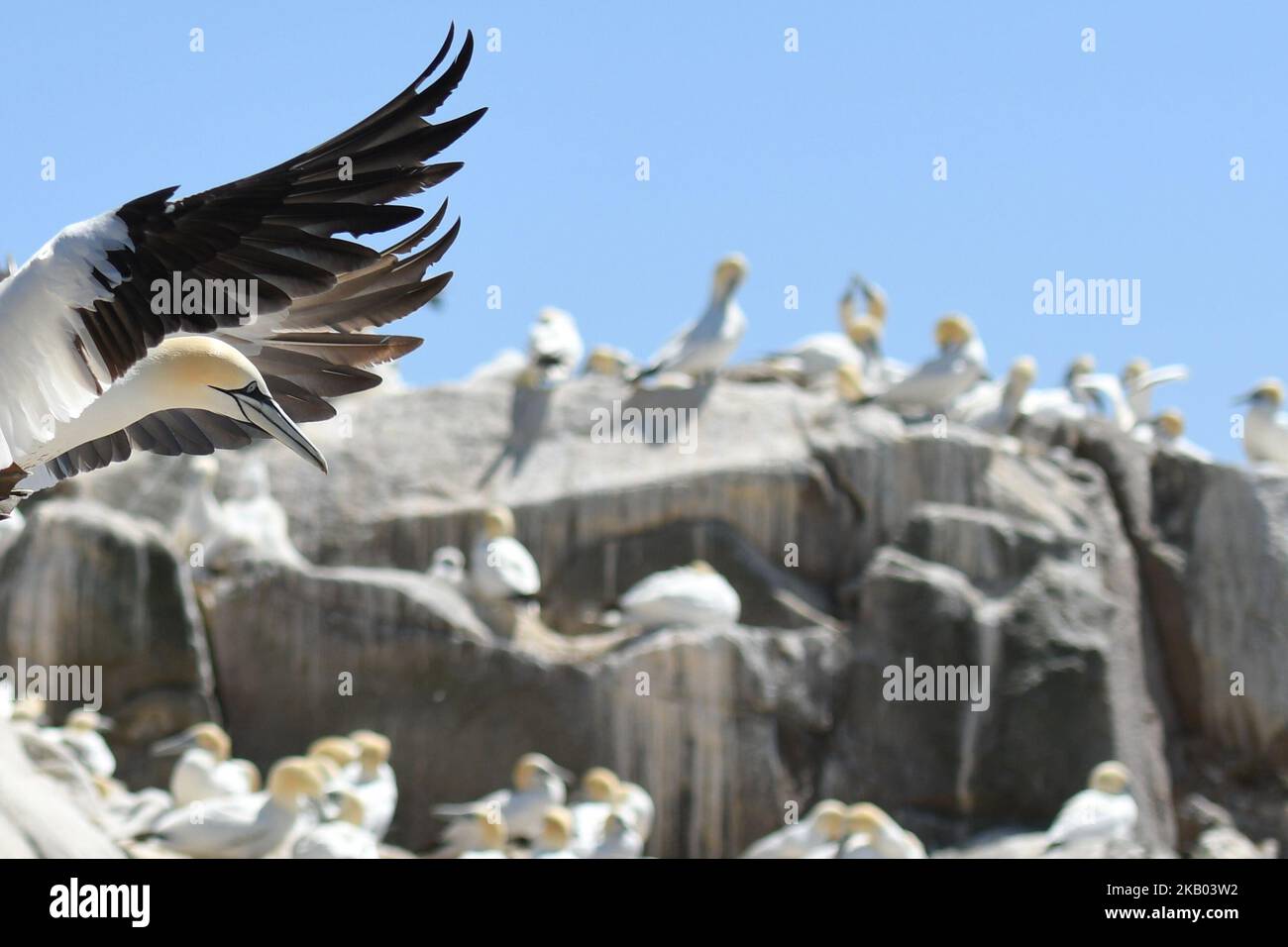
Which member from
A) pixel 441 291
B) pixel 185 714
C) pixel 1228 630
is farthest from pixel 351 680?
pixel 441 291

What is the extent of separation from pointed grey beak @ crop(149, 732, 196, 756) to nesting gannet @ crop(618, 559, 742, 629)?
2.97 m

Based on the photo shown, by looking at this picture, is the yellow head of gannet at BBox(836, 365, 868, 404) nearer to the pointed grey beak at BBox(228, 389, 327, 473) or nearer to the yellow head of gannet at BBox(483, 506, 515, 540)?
the yellow head of gannet at BBox(483, 506, 515, 540)

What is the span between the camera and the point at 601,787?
41.5 feet

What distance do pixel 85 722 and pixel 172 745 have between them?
2.09 ft

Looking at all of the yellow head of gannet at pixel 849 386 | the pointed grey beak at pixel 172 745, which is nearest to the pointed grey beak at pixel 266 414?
the pointed grey beak at pixel 172 745

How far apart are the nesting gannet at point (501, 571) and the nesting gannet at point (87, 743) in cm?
259

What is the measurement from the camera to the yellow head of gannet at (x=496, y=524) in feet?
45.7

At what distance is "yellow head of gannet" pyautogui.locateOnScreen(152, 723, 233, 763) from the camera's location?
1238 centimetres

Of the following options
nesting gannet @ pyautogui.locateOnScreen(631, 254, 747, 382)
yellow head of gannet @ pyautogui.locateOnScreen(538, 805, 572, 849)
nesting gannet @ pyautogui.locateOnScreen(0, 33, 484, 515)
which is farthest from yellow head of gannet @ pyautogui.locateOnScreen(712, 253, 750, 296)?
nesting gannet @ pyautogui.locateOnScreen(0, 33, 484, 515)

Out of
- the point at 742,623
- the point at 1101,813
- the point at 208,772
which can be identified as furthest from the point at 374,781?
the point at 1101,813

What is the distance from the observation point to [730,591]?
44.5 ft

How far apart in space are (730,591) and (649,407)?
2346mm

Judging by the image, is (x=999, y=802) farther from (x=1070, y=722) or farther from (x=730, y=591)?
(x=730, y=591)

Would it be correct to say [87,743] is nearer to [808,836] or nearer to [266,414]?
[808,836]
